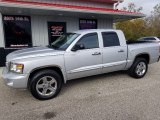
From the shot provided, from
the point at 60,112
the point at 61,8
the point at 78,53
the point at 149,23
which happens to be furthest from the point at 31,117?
the point at 149,23

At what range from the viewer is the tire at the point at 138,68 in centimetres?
606

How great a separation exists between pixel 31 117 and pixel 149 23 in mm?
34391

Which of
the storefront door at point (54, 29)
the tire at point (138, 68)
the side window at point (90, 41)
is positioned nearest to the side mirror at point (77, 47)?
the side window at point (90, 41)

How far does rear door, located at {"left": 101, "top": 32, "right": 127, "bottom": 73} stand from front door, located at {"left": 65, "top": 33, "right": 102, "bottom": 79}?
0.25 metres

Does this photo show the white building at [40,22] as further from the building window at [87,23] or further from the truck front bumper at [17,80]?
the truck front bumper at [17,80]

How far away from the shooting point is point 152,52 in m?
6.38

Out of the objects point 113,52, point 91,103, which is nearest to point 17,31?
point 113,52

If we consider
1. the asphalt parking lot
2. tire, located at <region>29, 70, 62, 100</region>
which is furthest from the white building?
tire, located at <region>29, 70, 62, 100</region>

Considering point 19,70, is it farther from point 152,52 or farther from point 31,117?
point 152,52

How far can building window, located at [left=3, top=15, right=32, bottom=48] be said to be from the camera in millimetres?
8945

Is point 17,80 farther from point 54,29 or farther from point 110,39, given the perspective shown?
point 54,29

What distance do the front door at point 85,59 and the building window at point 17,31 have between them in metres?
5.57

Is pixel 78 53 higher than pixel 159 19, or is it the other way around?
pixel 159 19

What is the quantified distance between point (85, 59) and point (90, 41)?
0.66m
